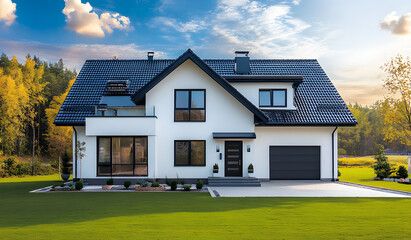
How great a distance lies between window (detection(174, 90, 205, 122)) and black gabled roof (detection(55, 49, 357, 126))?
7.57ft

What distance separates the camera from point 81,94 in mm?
22562

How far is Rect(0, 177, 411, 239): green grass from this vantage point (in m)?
7.76

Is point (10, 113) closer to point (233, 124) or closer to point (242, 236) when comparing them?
point (233, 124)

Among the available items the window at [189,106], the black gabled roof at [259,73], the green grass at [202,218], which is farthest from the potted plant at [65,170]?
Result: the window at [189,106]

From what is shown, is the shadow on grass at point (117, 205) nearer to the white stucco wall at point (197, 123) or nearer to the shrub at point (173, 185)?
the shrub at point (173, 185)

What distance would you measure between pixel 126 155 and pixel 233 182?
6.29 meters

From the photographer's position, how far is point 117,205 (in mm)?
12047

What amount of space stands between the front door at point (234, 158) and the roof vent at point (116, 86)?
7.87 metres

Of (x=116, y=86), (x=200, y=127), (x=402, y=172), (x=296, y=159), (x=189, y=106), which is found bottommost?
(x=402, y=172)

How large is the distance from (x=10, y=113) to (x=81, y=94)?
18343mm

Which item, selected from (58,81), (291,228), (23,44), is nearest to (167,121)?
(291,228)

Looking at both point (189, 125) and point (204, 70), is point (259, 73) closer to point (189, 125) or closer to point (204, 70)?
point (204, 70)

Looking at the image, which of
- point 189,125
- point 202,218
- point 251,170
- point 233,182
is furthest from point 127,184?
point 202,218

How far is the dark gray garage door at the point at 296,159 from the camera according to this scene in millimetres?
21422
